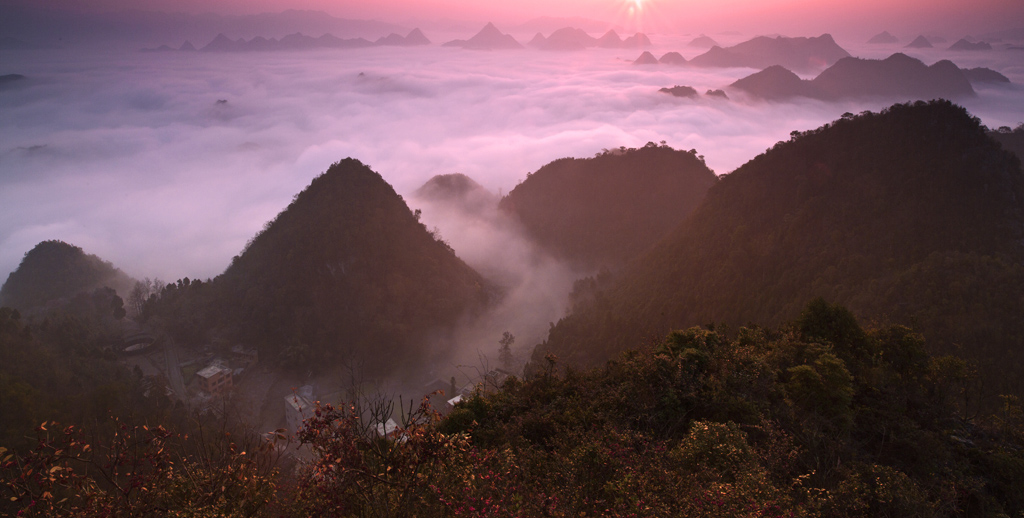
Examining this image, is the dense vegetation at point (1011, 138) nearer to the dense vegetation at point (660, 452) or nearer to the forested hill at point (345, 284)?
the dense vegetation at point (660, 452)

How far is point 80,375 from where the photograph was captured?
2586cm

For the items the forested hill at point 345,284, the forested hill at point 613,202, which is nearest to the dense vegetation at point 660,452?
the forested hill at point 345,284

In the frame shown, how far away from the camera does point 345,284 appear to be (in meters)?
35.1

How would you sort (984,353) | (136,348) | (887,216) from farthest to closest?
(136,348) → (887,216) → (984,353)

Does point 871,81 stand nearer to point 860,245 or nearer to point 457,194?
point 457,194

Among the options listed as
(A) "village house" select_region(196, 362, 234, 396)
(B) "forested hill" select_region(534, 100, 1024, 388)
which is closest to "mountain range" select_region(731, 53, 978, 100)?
(B) "forested hill" select_region(534, 100, 1024, 388)

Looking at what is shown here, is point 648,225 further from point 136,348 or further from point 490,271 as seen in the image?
point 136,348

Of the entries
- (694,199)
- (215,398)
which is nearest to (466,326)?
(215,398)

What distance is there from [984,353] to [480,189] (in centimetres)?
5819

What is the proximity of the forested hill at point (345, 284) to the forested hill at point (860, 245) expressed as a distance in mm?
10450

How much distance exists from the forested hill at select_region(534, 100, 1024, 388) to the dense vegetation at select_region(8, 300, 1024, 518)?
696 cm

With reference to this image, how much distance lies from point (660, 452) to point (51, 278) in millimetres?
56139

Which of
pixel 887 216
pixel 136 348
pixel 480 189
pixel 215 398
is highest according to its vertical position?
pixel 480 189

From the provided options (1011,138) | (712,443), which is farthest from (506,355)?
(1011,138)
